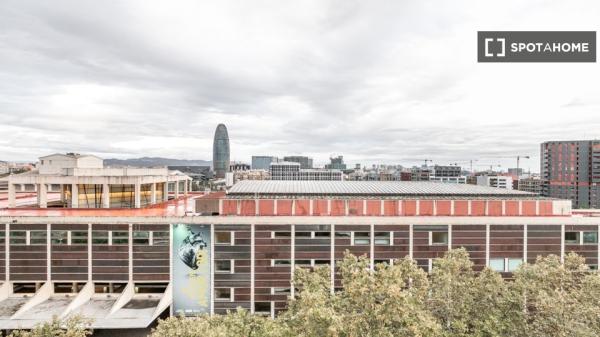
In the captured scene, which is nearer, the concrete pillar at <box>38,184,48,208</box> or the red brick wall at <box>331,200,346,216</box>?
the red brick wall at <box>331,200,346,216</box>

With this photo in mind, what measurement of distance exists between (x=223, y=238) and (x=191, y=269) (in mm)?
5586

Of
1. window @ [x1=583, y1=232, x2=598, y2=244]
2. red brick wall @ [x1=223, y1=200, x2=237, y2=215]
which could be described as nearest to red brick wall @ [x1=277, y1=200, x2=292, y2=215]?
red brick wall @ [x1=223, y1=200, x2=237, y2=215]

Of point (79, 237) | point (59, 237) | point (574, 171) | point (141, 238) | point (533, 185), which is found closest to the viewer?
point (59, 237)

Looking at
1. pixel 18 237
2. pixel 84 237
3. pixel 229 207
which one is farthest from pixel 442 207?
pixel 18 237

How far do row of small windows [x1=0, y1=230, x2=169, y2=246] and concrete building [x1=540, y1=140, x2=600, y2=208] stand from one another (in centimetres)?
18719

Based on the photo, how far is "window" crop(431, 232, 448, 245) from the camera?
38.8 metres

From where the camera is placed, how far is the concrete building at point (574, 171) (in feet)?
459

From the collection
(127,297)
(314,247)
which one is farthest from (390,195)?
(127,297)

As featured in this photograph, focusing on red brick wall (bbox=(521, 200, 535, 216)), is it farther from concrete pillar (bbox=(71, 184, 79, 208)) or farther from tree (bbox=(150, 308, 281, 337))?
concrete pillar (bbox=(71, 184, 79, 208))

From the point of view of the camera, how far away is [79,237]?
1439 inches

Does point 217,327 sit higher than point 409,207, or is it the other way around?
point 409,207

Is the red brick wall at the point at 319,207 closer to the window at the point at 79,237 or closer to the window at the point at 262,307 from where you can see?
the window at the point at 262,307

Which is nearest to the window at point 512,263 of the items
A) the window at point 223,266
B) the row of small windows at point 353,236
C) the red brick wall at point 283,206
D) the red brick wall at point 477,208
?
the red brick wall at point 477,208

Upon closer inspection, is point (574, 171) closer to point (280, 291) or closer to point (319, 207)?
point (319, 207)
